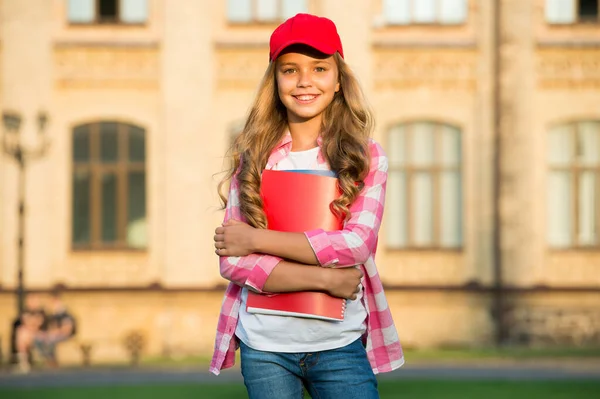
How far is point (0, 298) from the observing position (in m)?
21.0

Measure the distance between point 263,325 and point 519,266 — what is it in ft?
60.1

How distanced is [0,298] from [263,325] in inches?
723

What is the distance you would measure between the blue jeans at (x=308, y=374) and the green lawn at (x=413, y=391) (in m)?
9.33

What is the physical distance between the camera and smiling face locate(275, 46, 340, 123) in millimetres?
3777

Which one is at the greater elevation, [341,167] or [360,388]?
[341,167]

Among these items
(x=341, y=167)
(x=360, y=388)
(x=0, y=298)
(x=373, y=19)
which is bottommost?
(x=0, y=298)

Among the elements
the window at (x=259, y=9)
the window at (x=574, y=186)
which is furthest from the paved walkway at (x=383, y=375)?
the window at (x=259, y=9)

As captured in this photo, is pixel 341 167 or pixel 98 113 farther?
pixel 98 113

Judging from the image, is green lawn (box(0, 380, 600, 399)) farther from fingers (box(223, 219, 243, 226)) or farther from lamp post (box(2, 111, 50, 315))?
fingers (box(223, 219, 243, 226))

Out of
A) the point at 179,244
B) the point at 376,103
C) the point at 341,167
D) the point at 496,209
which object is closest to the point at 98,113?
the point at 179,244

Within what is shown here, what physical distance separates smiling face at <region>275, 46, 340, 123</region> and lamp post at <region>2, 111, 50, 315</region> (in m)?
17.1

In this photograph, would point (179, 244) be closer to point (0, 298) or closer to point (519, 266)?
point (0, 298)

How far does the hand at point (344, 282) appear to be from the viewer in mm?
3545

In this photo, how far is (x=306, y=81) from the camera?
3764mm
